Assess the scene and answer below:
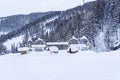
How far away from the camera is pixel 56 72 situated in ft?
51.8

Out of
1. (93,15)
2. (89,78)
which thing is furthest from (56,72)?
Result: (93,15)

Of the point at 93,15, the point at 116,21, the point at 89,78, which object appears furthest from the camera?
the point at 93,15

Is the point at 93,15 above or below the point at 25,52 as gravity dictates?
above

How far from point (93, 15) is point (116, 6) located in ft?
22.7

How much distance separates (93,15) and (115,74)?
57122 mm

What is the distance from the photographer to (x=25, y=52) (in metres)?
32.9

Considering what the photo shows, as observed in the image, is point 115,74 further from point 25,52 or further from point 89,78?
point 25,52

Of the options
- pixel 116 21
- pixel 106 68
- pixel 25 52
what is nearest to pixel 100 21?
pixel 116 21

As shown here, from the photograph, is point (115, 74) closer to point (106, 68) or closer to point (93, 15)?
point (106, 68)

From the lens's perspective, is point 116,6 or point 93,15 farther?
point 93,15

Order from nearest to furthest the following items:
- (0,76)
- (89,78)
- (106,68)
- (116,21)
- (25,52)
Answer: (89,78) < (0,76) < (106,68) < (25,52) < (116,21)

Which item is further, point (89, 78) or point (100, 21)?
point (100, 21)

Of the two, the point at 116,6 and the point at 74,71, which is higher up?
the point at 116,6

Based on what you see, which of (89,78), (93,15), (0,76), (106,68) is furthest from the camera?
(93,15)
